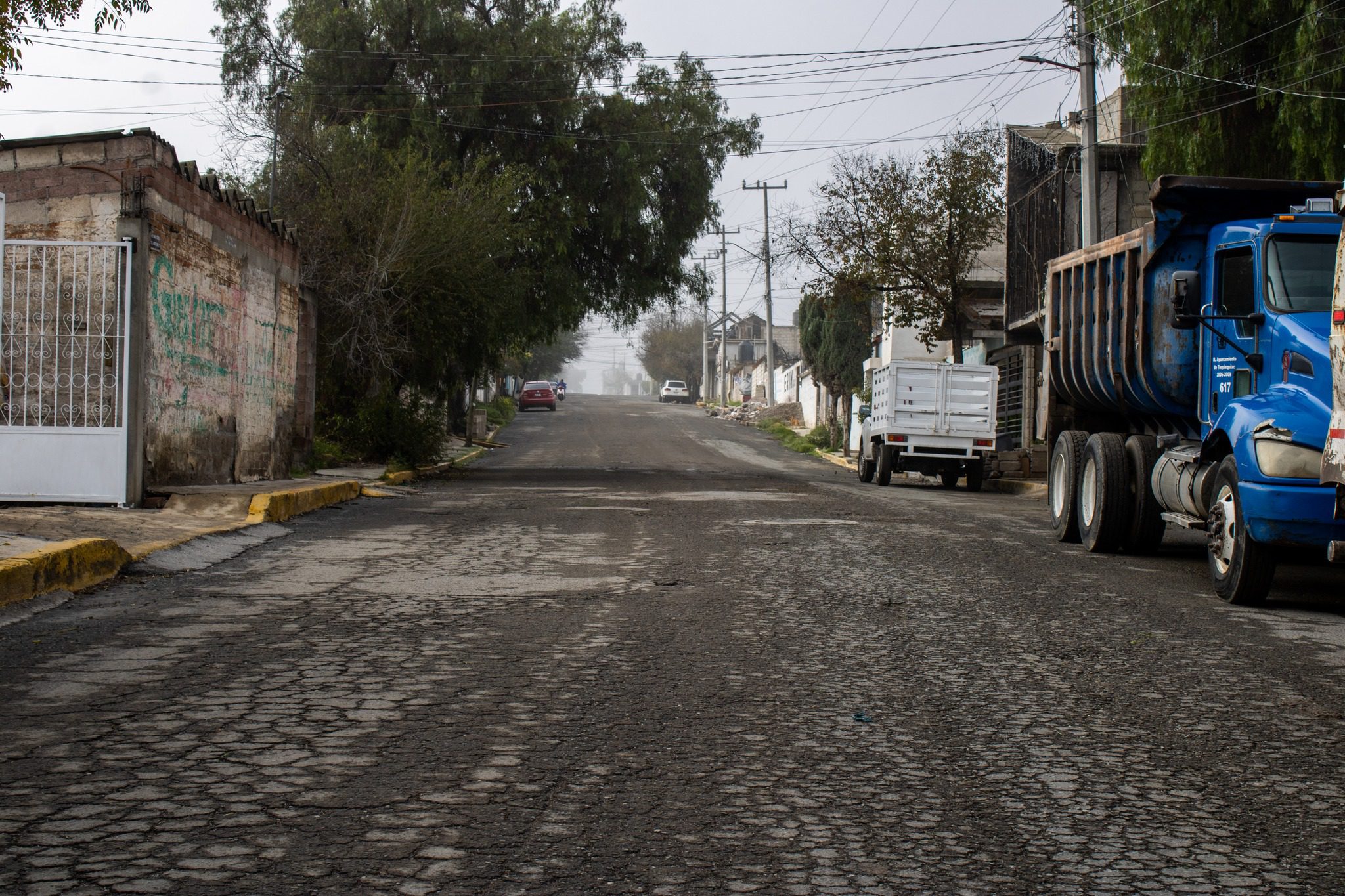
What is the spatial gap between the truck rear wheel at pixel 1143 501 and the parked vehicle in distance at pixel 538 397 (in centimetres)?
5471

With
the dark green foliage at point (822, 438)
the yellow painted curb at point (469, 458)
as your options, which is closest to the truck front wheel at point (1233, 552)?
the yellow painted curb at point (469, 458)

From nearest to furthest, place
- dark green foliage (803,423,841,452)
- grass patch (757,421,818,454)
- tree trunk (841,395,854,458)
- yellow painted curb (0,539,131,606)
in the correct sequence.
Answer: yellow painted curb (0,539,131,606), tree trunk (841,395,854,458), dark green foliage (803,423,841,452), grass patch (757,421,818,454)

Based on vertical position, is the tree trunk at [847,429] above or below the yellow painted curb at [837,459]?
above

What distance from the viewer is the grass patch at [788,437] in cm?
4069

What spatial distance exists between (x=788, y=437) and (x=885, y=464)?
74.6 feet

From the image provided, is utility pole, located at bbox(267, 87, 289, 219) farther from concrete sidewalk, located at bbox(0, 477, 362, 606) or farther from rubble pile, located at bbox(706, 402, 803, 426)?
rubble pile, located at bbox(706, 402, 803, 426)

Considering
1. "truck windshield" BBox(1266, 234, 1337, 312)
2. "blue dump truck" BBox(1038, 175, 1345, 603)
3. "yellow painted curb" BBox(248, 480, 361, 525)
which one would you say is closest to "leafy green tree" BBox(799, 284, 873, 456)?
"yellow painted curb" BBox(248, 480, 361, 525)

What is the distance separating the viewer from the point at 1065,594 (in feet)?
28.3

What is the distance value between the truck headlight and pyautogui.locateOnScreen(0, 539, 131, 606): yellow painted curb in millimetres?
7918

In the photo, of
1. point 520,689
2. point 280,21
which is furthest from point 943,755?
point 280,21

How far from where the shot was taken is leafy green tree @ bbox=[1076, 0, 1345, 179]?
1755 cm

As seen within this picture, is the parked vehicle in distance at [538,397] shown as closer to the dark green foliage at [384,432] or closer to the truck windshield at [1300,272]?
Answer: the dark green foliage at [384,432]

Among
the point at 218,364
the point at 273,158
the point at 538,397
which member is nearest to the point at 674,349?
the point at 538,397

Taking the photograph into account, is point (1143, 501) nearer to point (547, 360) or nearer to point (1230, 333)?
point (1230, 333)
